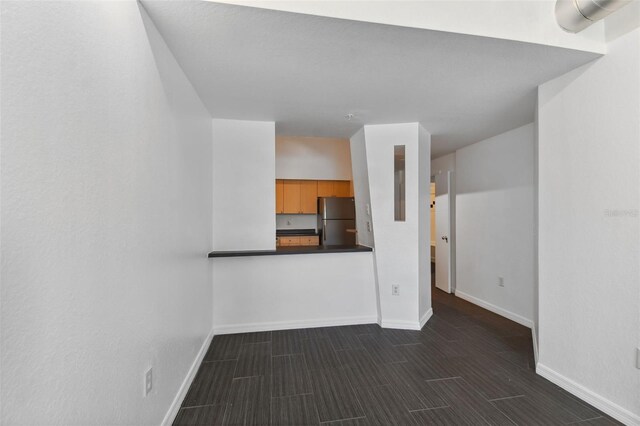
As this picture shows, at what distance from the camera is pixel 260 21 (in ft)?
4.89

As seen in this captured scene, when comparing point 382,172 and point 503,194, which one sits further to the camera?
point 503,194

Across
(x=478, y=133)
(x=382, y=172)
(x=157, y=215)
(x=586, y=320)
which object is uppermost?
(x=478, y=133)

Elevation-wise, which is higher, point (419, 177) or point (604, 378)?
point (419, 177)

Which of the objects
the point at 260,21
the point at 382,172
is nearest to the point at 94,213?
the point at 260,21

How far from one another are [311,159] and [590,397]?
4.69 meters

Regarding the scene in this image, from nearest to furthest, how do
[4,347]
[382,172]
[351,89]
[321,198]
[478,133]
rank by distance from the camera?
[4,347] < [351,89] < [382,172] < [478,133] < [321,198]

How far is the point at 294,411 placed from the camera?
186 centimetres

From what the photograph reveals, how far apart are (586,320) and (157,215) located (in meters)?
2.84

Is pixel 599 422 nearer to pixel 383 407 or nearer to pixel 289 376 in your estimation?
pixel 383 407

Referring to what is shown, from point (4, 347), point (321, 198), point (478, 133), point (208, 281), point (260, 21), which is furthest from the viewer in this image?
point (321, 198)

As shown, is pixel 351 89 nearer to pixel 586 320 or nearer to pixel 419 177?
pixel 419 177

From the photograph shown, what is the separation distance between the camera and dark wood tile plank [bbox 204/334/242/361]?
8.47 feet

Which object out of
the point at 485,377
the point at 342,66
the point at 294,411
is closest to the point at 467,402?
the point at 485,377

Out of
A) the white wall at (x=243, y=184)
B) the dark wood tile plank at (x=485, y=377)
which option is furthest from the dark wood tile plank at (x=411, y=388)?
the white wall at (x=243, y=184)
